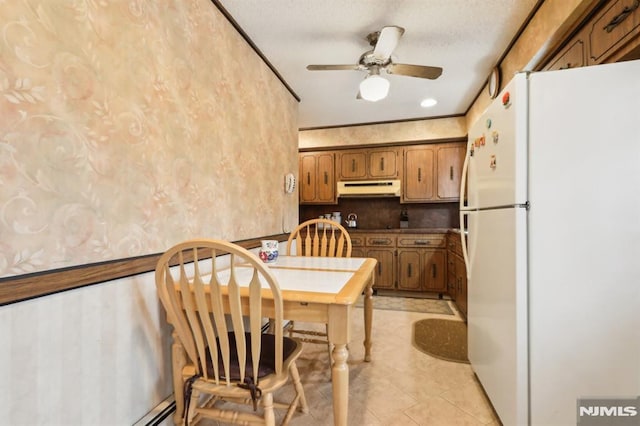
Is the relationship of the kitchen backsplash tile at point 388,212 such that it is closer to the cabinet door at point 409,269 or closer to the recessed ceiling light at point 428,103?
the cabinet door at point 409,269

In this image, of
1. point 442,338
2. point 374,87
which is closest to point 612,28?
Result: point 374,87

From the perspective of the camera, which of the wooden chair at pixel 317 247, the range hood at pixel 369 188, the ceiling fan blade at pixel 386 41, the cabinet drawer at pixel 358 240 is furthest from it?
the range hood at pixel 369 188

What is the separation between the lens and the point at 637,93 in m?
1.11

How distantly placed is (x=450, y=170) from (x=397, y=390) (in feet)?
10.2

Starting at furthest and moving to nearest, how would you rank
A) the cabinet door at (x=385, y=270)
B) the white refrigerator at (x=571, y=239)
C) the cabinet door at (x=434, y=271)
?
the cabinet door at (x=385, y=270) → the cabinet door at (x=434, y=271) → the white refrigerator at (x=571, y=239)

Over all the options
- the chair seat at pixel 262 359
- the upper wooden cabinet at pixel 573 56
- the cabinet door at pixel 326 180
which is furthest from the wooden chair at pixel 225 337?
the cabinet door at pixel 326 180

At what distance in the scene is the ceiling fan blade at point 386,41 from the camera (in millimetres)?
1850

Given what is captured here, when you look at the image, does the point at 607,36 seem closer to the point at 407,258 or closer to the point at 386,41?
the point at 386,41

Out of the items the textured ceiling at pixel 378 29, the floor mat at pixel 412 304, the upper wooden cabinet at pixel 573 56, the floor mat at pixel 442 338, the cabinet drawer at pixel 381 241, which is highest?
the textured ceiling at pixel 378 29

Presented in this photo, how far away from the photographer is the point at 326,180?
177 inches

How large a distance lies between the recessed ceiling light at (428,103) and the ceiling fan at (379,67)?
1.36 meters

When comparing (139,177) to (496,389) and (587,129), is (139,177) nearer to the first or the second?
(587,129)

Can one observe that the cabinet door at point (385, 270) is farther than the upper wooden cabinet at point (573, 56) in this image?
Yes

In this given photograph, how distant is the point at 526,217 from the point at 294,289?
1051mm
